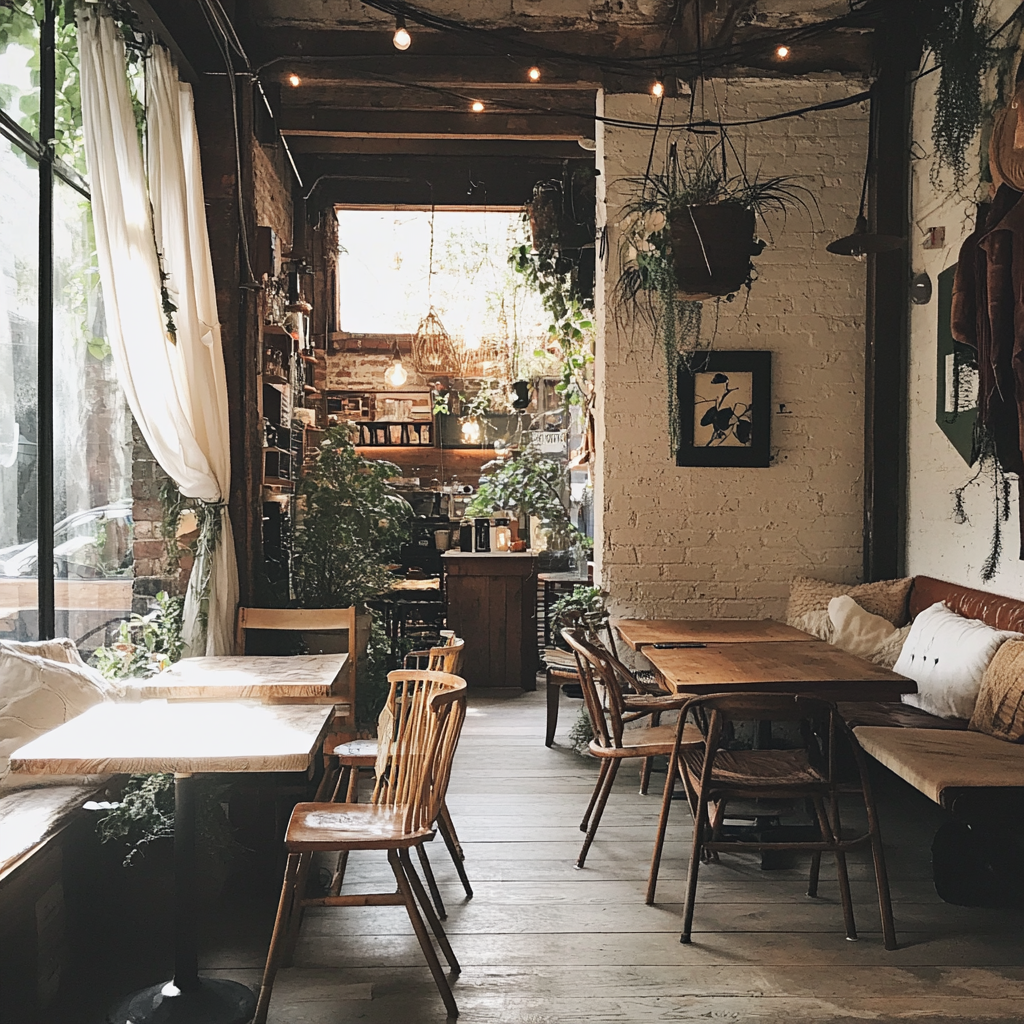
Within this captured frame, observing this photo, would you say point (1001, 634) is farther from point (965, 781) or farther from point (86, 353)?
point (86, 353)

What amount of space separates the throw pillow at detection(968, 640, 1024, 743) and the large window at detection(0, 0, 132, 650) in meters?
3.44

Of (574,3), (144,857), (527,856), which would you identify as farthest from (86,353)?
(574,3)

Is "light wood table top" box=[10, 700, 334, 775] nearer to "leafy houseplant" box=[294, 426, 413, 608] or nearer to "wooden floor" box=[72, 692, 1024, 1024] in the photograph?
"wooden floor" box=[72, 692, 1024, 1024]

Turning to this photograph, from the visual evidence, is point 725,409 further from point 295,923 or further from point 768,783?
point 295,923

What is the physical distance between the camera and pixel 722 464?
207 inches

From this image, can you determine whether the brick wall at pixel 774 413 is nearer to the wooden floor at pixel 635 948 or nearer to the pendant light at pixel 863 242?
the pendant light at pixel 863 242

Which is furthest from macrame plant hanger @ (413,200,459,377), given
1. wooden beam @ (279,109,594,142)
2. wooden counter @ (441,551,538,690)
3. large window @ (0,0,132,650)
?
large window @ (0,0,132,650)

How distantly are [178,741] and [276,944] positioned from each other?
22.4 inches

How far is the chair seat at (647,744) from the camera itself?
3.53 meters

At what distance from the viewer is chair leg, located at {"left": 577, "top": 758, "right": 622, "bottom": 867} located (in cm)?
355

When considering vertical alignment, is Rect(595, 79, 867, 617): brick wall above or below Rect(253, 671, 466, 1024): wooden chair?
above

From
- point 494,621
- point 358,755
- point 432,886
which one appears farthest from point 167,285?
point 494,621

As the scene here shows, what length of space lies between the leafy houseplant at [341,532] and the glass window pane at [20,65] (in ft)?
7.31

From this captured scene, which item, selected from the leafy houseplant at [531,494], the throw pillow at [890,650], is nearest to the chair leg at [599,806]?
the throw pillow at [890,650]
